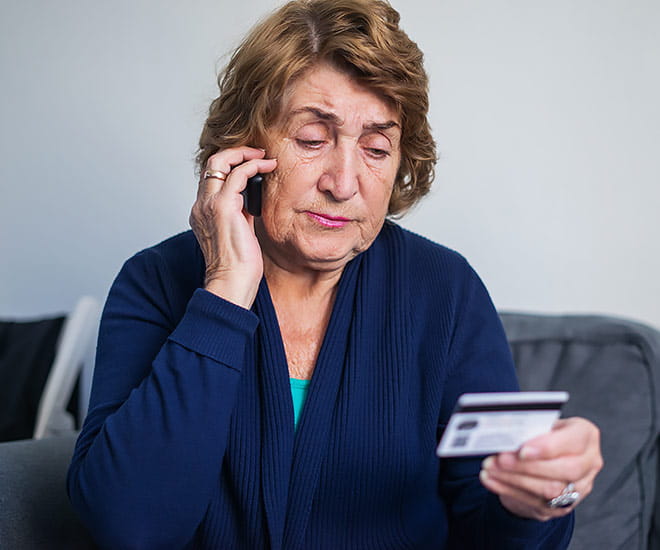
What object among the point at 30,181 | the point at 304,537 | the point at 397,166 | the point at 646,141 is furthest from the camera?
the point at 30,181

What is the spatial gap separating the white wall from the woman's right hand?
19.0 inches

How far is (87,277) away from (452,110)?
1150 mm

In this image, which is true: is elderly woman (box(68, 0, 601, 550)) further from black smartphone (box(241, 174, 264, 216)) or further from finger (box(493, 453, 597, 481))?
finger (box(493, 453, 597, 481))

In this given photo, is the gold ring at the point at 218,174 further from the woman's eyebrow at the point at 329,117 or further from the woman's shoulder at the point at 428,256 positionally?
the woman's shoulder at the point at 428,256

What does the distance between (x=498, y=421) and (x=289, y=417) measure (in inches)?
19.1

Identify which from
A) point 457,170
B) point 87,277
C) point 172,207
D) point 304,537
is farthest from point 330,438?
point 87,277

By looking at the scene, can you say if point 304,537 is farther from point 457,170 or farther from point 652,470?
point 457,170

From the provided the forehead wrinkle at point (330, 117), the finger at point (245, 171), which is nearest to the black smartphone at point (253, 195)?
the finger at point (245, 171)

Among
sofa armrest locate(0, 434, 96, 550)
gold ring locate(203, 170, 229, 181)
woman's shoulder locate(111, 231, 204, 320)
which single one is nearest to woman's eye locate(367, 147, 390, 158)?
gold ring locate(203, 170, 229, 181)

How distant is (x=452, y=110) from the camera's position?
78.7 inches

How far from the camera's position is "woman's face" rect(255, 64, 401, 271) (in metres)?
1.32

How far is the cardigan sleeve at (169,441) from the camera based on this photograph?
1203 mm

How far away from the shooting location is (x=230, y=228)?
1.35 m

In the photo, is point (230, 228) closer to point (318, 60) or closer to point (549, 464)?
point (318, 60)
